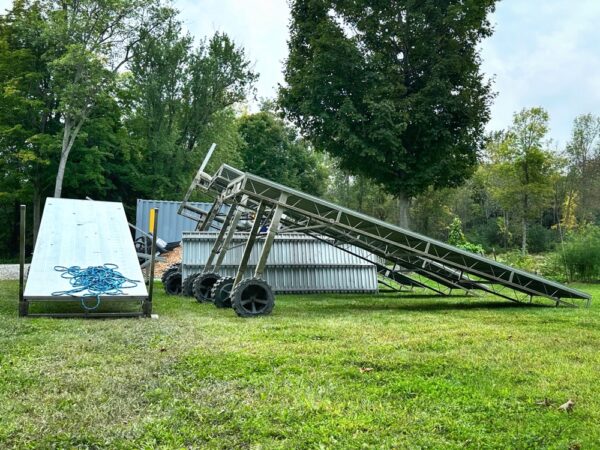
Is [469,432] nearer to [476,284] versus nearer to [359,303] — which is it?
[359,303]

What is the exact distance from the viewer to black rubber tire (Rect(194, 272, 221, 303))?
1220cm

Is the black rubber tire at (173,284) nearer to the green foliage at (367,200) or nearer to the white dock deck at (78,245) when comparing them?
the white dock deck at (78,245)

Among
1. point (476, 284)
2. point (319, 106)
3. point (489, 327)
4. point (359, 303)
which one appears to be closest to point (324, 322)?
point (489, 327)

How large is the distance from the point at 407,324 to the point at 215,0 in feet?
33.2

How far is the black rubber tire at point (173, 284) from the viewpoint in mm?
14703

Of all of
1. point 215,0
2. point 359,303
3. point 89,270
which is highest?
point 215,0

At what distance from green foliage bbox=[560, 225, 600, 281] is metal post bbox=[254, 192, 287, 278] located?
14.6 metres

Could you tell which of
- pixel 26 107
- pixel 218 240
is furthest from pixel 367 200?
pixel 218 240

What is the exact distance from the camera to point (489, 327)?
836 centimetres

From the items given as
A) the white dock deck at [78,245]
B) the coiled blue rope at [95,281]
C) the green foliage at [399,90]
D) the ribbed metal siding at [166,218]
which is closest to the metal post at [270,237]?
the white dock deck at [78,245]

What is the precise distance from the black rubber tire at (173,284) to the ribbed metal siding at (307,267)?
1368 mm

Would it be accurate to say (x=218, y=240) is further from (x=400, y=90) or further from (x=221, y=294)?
(x=400, y=90)

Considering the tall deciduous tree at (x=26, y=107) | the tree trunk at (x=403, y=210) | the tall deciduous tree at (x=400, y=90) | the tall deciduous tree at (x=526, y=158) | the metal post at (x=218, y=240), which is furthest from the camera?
the tall deciduous tree at (x=526, y=158)

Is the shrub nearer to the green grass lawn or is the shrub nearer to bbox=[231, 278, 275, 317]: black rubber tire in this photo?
the green grass lawn
